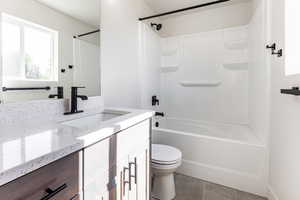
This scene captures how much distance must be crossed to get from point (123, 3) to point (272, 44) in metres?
1.69

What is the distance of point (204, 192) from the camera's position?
5.20ft

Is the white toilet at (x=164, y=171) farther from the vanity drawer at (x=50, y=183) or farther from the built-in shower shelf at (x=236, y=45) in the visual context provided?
the built-in shower shelf at (x=236, y=45)

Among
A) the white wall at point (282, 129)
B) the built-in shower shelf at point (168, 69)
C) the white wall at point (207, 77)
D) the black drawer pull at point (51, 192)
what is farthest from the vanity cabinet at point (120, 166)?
the built-in shower shelf at point (168, 69)

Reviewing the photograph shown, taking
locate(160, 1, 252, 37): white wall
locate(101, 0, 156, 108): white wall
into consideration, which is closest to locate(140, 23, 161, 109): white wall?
locate(101, 0, 156, 108): white wall

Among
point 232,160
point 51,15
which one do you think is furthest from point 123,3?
point 232,160

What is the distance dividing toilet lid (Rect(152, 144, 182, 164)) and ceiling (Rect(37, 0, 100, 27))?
1385 mm

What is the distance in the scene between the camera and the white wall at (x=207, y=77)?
2443 millimetres

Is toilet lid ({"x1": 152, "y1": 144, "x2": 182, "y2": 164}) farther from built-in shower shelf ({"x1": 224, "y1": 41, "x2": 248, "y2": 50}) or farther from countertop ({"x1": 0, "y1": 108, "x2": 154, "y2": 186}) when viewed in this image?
built-in shower shelf ({"x1": 224, "y1": 41, "x2": 248, "y2": 50})

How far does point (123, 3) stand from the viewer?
1961 mm

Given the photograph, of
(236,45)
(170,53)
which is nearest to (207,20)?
(236,45)

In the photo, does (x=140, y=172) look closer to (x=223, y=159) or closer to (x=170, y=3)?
(x=223, y=159)

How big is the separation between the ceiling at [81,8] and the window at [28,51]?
0.20m

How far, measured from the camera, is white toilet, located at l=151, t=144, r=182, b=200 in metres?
1.42

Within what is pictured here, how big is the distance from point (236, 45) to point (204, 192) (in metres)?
2.11
